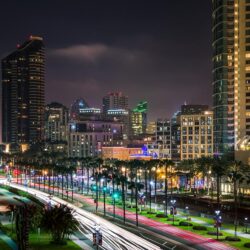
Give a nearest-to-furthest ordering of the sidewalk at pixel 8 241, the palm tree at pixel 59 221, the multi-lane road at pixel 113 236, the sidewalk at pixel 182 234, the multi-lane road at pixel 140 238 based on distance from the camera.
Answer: the multi-lane road at pixel 113 236 → the sidewalk at pixel 8 241 → the multi-lane road at pixel 140 238 → the palm tree at pixel 59 221 → the sidewalk at pixel 182 234

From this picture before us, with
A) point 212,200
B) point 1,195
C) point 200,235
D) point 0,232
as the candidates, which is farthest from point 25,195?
point 200,235

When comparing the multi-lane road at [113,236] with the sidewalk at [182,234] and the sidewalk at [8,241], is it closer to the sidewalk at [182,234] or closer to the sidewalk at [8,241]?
the sidewalk at [182,234]

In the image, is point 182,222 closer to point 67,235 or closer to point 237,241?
point 237,241

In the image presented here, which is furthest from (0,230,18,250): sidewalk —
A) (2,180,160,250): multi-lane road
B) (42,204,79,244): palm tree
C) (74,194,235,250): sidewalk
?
(74,194,235,250): sidewalk

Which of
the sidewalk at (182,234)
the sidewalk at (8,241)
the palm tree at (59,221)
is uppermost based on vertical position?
the palm tree at (59,221)

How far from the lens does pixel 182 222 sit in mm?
109875

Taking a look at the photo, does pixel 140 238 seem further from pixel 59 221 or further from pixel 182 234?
pixel 59 221

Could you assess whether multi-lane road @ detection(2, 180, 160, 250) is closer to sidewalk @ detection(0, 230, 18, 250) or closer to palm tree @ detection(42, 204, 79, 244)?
palm tree @ detection(42, 204, 79, 244)

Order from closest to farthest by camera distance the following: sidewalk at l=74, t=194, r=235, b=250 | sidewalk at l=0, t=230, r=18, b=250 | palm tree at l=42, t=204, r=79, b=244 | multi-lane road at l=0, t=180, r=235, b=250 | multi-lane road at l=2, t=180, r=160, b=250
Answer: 1. multi-lane road at l=2, t=180, r=160, b=250
2. sidewalk at l=0, t=230, r=18, b=250
3. multi-lane road at l=0, t=180, r=235, b=250
4. palm tree at l=42, t=204, r=79, b=244
5. sidewalk at l=74, t=194, r=235, b=250

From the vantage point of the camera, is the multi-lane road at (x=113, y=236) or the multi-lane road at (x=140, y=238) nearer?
the multi-lane road at (x=113, y=236)

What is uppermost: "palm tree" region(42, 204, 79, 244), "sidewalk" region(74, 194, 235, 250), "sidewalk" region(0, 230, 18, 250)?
"palm tree" region(42, 204, 79, 244)

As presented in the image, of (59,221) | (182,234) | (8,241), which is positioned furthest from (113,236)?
(8,241)

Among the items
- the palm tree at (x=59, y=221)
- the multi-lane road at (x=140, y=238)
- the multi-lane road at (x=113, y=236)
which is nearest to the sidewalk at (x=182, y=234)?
the multi-lane road at (x=140, y=238)

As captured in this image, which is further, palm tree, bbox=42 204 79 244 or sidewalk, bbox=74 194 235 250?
sidewalk, bbox=74 194 235 250
